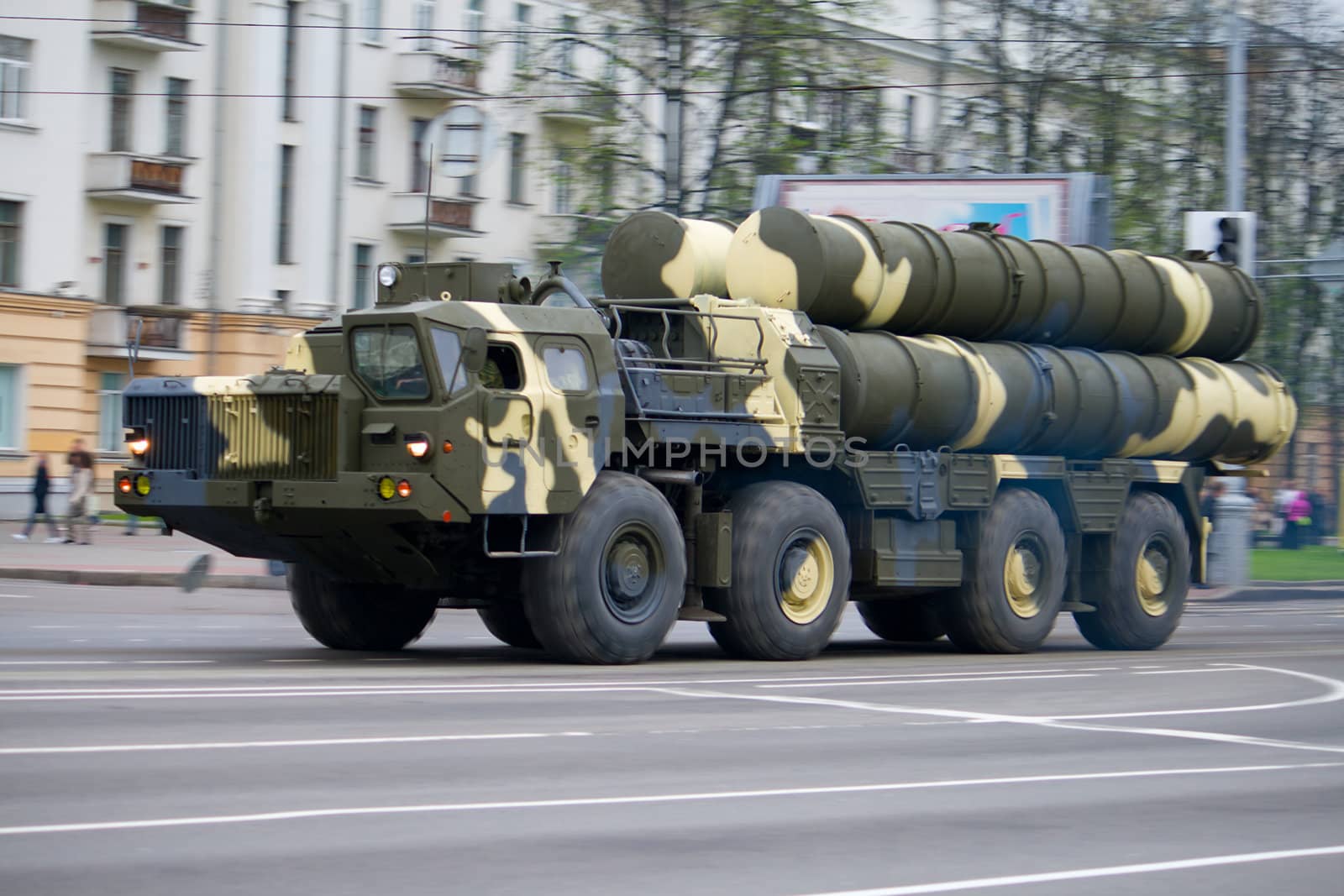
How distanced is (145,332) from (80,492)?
29.2 feet

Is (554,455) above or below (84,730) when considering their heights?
above

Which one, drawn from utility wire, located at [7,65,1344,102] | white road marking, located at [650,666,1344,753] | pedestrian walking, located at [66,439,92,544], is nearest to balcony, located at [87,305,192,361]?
utility wire, located at [7,65,1344,102]

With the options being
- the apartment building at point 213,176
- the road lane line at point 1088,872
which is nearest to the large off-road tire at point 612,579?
the road lane line at point 1088,872

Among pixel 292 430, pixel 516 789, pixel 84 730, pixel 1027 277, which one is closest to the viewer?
pixel 516 789

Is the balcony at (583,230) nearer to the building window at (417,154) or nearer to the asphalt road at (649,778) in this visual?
the building window at (417,154)

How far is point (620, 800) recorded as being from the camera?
8727mm

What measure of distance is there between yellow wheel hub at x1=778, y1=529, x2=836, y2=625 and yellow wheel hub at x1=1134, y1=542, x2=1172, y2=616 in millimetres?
4568

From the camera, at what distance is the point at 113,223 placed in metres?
41.8

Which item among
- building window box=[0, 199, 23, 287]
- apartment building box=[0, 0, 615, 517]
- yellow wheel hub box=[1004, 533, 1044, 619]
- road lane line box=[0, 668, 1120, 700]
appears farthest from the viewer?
apartment building box=[0, 0, 615, 517]

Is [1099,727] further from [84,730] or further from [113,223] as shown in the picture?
[113,223]

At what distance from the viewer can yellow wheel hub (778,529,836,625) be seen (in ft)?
54.9

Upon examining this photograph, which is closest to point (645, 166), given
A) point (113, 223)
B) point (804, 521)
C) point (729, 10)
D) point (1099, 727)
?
point (729, 10)

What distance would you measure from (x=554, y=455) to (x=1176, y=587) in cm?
847

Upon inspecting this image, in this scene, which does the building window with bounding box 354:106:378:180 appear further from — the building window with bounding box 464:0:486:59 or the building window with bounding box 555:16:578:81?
the building window with bounding box 555:16:578:81
